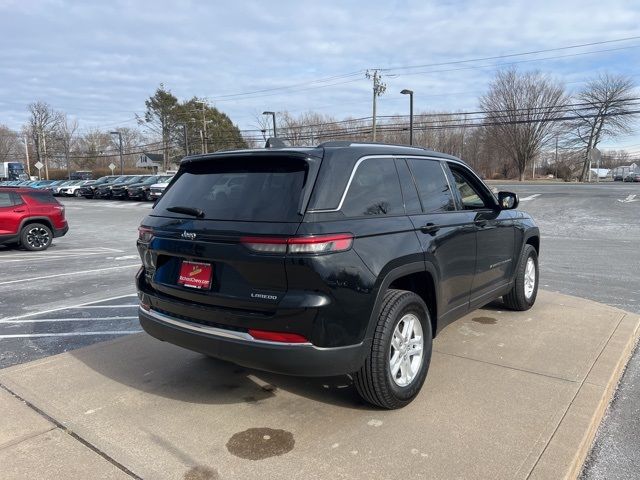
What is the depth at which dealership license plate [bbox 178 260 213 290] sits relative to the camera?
10.3ft

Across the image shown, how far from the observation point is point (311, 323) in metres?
2.87

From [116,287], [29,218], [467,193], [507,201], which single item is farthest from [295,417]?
[29,218]

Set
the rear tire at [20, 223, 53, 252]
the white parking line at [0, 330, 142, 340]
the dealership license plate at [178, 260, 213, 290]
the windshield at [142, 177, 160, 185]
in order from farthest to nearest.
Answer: the windshield at [142, 177, 160, 185] → the rear tire at [20, 223, 53, 252] → the white parking line at [0, 330, 142, 340] → the dealership license plate at [178, 260, 213, 290]

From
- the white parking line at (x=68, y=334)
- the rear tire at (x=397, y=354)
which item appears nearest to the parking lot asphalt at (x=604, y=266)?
the rear tire at (x=397, y=354)

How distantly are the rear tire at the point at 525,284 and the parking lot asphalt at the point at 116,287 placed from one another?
1.29 m

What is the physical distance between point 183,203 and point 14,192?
11.3 meters

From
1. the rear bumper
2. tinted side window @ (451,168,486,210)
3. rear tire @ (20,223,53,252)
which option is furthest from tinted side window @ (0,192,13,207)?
tinted side window @ (451,168,486,210)

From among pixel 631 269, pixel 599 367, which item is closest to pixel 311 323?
pixel 599 367

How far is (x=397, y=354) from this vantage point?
11.2 feet

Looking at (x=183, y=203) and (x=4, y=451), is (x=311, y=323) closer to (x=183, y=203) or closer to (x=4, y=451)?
(x=183, y=203)

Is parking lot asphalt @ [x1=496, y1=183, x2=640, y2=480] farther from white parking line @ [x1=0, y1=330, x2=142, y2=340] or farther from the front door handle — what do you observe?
white parking line @ [x1=0, y1=330, x2=142, y2=340]

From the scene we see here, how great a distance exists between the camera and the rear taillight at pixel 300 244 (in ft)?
9.28

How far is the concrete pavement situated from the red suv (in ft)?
30.8

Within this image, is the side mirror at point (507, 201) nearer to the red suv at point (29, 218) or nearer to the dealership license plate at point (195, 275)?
the dealership license plate at point (195, 275)
